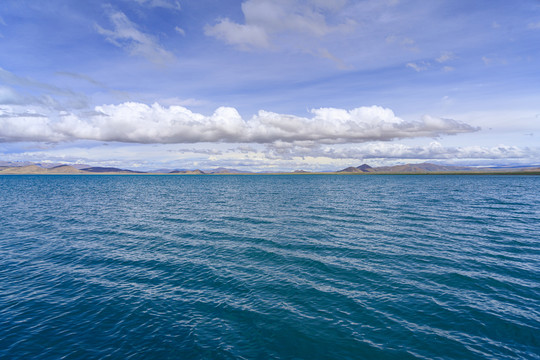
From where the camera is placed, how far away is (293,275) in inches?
950

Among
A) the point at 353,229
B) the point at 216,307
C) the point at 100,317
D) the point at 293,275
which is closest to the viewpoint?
the point at 100,317

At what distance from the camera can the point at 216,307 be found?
1844 centimetres

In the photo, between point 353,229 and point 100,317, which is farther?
point 353,229

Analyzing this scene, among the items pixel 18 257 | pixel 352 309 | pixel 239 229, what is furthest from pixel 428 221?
pixel 18 257

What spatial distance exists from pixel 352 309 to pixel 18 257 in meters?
35.7

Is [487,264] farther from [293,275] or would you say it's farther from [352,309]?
[293,275]

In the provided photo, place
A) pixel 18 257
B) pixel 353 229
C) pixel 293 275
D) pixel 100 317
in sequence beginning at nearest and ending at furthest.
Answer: pixel 100 317 < pixel 293 275 < pixel 18 257 < pixel 353 229

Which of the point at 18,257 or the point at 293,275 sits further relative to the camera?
the point at 18,257

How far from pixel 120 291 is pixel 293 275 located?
1472 cm

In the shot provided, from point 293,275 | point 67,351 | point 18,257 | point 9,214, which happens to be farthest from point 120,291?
point 9,214

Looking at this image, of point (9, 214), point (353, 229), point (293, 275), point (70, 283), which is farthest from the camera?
point (9, 214)

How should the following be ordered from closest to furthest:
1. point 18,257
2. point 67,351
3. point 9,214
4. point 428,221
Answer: point 67,351 < point 18,257 < point 428,221 < point 9,214

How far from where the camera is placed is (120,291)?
21109 millimetres

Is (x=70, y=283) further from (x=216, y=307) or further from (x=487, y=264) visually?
(x=487, y=264)
